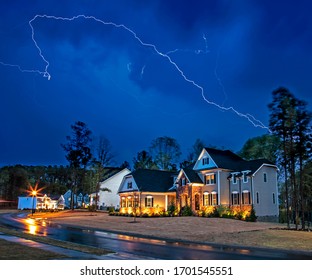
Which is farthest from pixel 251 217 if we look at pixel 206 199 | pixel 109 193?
pixel 109 193

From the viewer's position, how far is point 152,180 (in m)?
55.6

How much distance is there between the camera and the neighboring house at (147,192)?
52.3 m

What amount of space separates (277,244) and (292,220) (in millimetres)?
26774

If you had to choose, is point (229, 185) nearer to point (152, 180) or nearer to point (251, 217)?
point (251, 217)

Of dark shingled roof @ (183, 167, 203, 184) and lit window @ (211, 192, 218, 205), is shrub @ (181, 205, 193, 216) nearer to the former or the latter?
lit window @ (211, 192, 218, 205)

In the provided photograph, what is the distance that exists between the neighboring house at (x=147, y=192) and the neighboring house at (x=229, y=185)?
3290 mm

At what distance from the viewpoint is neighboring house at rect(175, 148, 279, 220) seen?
147 feet

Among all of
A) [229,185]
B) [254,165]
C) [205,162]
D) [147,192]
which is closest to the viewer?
[254,165]

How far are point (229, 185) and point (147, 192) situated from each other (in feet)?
39.8

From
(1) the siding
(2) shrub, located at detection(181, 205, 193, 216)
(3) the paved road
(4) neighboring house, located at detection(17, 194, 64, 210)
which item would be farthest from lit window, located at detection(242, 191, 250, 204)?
(4) neighboring house, located at detection(17, 194, 64, 210)

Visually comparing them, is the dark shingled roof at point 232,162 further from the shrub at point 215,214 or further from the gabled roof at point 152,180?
the gabled roof at point 152,180

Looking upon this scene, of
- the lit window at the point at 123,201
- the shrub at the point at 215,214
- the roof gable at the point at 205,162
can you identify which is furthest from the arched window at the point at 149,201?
the shrub at the point at 215,214
